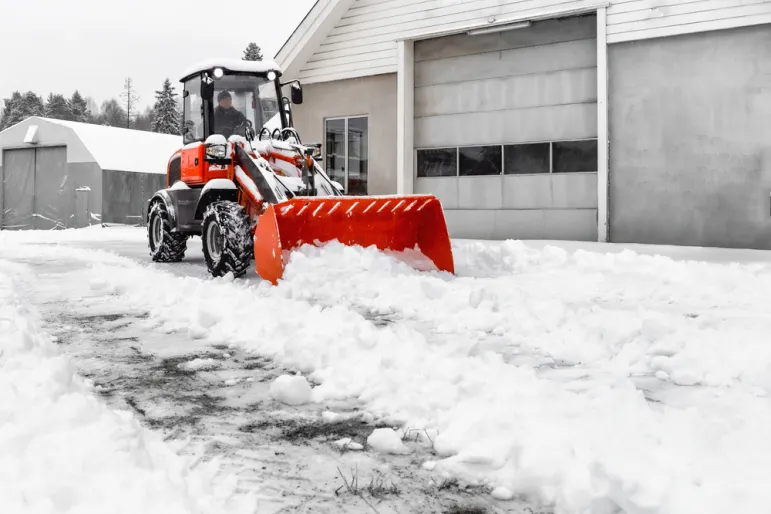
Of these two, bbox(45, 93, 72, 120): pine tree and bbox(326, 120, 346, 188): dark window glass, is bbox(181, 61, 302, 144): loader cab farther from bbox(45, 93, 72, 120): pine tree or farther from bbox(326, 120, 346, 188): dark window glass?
bbox(45, 93, 72, 120): pine tree

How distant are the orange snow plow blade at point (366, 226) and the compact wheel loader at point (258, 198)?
1 cm

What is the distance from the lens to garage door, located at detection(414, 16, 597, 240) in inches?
532

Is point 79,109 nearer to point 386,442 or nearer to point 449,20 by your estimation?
point 449,20

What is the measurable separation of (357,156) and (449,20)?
377cm

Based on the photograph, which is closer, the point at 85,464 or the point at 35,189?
the point at 85,464

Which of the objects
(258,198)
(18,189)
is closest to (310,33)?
(258,198)

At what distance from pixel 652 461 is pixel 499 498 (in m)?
0.56

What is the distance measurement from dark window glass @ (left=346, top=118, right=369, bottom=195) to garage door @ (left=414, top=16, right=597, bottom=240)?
1.38m

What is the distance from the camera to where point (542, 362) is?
13.7ft

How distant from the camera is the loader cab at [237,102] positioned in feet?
30.8

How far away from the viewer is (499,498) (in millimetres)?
2367

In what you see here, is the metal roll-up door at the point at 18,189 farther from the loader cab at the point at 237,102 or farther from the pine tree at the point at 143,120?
the pine tree at the point at 143,120

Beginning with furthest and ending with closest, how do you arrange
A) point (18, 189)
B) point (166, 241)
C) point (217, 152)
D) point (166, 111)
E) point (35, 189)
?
point (166, 111) < point (18, 189) < point (35, 189) < point (166, 241) < point (217, 152)

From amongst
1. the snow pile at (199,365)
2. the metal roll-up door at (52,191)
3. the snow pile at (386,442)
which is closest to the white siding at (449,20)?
the snow pile at (199,365)
